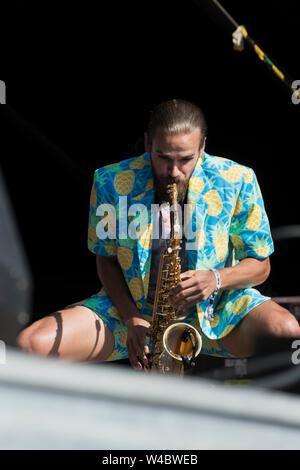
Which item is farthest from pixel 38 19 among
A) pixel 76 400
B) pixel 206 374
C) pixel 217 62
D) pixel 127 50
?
pixel 76 400

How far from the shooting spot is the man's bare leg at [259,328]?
2016 millimetres

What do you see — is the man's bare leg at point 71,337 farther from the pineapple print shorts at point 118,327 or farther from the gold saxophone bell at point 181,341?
the gold saxophone bell at point 181,341

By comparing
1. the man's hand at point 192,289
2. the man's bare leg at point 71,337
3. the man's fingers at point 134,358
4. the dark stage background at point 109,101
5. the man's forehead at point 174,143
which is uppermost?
the dark stage background at point 109,101

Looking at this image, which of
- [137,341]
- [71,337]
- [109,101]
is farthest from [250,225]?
[109,101]

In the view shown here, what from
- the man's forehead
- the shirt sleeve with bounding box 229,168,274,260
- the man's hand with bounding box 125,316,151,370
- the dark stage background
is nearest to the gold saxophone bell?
the man's hand with bounding box 125,316,151,370

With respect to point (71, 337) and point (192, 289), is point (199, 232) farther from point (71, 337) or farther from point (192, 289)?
point (71, 337)

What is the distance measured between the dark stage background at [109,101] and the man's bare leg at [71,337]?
1299mm

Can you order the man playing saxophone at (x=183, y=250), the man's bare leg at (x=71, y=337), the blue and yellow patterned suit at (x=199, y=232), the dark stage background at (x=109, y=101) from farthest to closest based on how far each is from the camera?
1. the dark stage background at (x=109, y=101)
2. the blue and yellow patterned suit at (x=199, y=232)
3. the man playing saxophone at (x=183, y=250)
4. the man's bare leg at (x=71, y=337)

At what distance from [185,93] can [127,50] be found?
1.41ft

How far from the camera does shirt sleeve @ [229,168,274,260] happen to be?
2.21 metres

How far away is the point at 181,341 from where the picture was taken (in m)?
2.15

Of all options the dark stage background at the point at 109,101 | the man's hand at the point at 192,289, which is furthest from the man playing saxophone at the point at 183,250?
the dark stage background at the point at 109,101

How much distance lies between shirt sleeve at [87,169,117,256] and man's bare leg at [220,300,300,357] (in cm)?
58

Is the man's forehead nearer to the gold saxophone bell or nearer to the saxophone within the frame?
the saxophone
